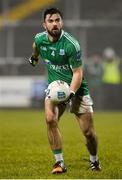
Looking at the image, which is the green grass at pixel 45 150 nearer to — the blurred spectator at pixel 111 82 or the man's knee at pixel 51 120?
the man's knee at pixel 51 120

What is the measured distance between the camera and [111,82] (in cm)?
2748

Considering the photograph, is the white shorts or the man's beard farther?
the white shorts

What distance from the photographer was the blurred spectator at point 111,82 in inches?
1067

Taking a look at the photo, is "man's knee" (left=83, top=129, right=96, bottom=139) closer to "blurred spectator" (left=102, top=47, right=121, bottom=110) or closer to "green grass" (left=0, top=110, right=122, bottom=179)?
"green grass" (left=0, top=110, right=122, bottom=179)

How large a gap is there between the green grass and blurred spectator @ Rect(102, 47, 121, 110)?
19.2 ft

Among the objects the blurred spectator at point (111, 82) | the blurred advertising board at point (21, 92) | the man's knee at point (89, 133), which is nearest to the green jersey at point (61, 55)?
the man's knee at point (89, 133)

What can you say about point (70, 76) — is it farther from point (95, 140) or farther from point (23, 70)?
point (23, 70)

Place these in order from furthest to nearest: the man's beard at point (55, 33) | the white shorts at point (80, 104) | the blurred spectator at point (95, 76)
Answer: the blurred spectator at point (95, 76)
the white shorts at point (80, 104)
the man's beard at point (55, 33)

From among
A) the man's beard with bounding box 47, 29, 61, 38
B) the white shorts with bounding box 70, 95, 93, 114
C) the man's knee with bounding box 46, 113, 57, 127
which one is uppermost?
the man's beard with bounding box 47, 29, 61, 38

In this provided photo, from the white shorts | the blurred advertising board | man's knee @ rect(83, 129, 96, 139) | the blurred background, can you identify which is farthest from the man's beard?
the blurred advertising board

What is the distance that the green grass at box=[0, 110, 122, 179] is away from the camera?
9.41m

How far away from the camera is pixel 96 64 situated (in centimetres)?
2794

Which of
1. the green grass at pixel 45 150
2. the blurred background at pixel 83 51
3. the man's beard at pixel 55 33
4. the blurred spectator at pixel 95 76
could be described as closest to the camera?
the man's beard at pixel 55 33

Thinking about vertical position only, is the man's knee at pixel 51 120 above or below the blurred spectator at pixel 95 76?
above
